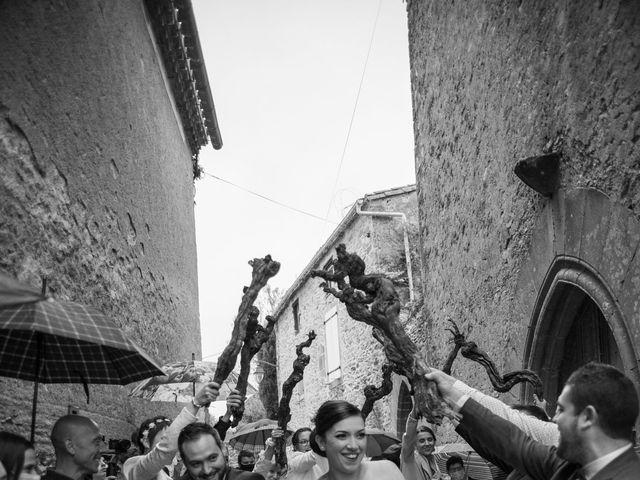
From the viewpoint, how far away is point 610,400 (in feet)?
6.59

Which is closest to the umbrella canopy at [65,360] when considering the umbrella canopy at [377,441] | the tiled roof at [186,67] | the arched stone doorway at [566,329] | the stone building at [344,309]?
the umbrella canopy at [377,441]

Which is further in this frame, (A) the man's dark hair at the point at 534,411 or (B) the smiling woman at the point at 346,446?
(A) the man's dark hair at the point at 534,411

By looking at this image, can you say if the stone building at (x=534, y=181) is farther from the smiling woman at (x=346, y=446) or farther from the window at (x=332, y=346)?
the window at (x=332, y=346)

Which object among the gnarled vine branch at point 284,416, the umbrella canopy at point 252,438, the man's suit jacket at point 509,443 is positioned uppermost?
the umbrella canopy at point 252,438

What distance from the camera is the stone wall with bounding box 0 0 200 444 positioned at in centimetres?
527

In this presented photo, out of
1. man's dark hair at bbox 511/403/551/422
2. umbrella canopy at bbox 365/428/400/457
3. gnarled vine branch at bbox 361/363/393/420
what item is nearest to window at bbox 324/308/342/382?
umbrella canopy at bbox 365/428/400/457

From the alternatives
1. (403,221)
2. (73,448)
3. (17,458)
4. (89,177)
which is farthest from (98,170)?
(403,221)

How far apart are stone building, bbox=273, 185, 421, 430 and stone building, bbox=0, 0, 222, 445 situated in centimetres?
460

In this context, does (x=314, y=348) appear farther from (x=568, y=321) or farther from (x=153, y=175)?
(x=568, y=321)

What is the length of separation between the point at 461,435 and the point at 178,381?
4430 mm

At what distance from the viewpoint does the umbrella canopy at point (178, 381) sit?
21.6ft

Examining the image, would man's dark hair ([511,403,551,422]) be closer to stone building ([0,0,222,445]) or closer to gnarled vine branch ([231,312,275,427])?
gnarled vine branch ([231,312,275,427])

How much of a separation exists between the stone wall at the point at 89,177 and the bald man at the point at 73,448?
4.99 ft

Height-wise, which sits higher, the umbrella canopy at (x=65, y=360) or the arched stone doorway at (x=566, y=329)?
the arched stone doorway at (x=566, y=329)
